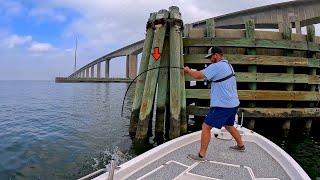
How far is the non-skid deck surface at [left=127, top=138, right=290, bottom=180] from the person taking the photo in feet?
15.9

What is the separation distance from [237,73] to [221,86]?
478cm

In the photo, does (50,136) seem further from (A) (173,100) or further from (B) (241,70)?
(B) (241,70)

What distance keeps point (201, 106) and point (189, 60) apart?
1.52 m

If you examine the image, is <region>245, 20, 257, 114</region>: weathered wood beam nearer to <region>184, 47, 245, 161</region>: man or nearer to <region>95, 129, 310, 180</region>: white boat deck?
<region>95, 129, 310, 180</region>: white boat deck

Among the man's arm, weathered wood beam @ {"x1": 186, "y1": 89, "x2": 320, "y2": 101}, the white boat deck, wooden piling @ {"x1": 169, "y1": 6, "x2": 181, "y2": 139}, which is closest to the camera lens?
the white boat deck

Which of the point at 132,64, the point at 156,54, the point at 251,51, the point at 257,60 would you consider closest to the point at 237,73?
the point at 257,60

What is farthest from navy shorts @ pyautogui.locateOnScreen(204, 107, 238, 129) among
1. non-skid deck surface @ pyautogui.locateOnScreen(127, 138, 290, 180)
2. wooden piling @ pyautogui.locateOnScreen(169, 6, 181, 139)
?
wooden piling @ pyautogui.locateOnScreen(169, 6, 181, 139)

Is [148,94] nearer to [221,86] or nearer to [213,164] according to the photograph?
[221,86]

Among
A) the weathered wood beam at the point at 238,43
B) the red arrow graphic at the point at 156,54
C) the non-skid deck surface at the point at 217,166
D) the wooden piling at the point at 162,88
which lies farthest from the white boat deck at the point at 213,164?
the weathered wood beam at the point at 238,43

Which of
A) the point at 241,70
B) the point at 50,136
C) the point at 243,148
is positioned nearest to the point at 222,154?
the point at 243,148

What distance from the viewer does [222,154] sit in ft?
19.9

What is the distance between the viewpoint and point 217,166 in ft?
17.5

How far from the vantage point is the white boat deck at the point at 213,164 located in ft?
15.6

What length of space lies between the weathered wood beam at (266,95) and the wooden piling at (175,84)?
863 millimetres
